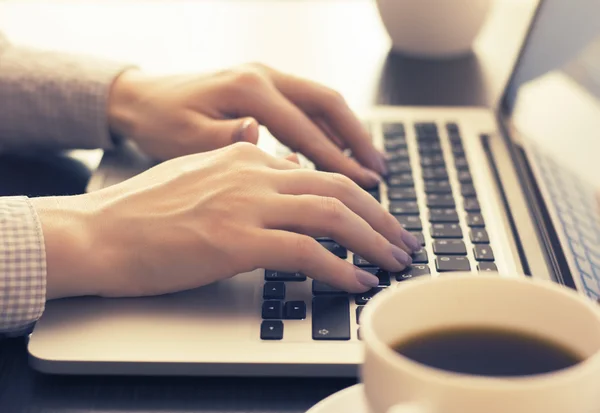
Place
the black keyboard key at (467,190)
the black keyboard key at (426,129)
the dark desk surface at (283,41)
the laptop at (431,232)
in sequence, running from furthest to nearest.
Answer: the dark desk surface at (283,41) < the black keyboard key at (426,129) < the black keyboard key at (467,190) < the laptop at (431,232)

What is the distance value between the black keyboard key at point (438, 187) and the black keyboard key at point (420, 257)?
11 cm

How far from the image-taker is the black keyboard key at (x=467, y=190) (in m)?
0.70

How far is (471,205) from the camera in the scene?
2.24 feet

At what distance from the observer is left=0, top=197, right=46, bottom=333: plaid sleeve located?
527mm

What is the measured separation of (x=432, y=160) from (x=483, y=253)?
0.18 m

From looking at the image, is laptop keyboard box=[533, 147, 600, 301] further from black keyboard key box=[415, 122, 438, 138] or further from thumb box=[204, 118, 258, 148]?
thumb box=[204, 118, 258, 148]

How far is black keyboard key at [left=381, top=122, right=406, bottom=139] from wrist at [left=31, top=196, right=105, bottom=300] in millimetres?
362

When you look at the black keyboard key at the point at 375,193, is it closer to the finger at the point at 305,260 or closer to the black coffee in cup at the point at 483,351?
the finger at the point at 305,260

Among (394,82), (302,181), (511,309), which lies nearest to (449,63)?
(394,82)

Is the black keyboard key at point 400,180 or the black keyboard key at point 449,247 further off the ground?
the black keyboard key at point 449,247

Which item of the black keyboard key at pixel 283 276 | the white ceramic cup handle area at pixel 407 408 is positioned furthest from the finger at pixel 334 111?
the white ceramic cup handle area at pixel 407 408

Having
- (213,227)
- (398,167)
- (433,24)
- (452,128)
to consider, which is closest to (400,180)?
(398,167)

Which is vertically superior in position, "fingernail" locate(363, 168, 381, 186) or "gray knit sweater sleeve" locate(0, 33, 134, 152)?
"fingernail" locate(363, 168, 381, 186)

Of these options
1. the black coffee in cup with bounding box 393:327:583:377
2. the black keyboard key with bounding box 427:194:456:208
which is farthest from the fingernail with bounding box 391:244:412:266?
the black coffee in cup with bounding box 393:327:583:377
